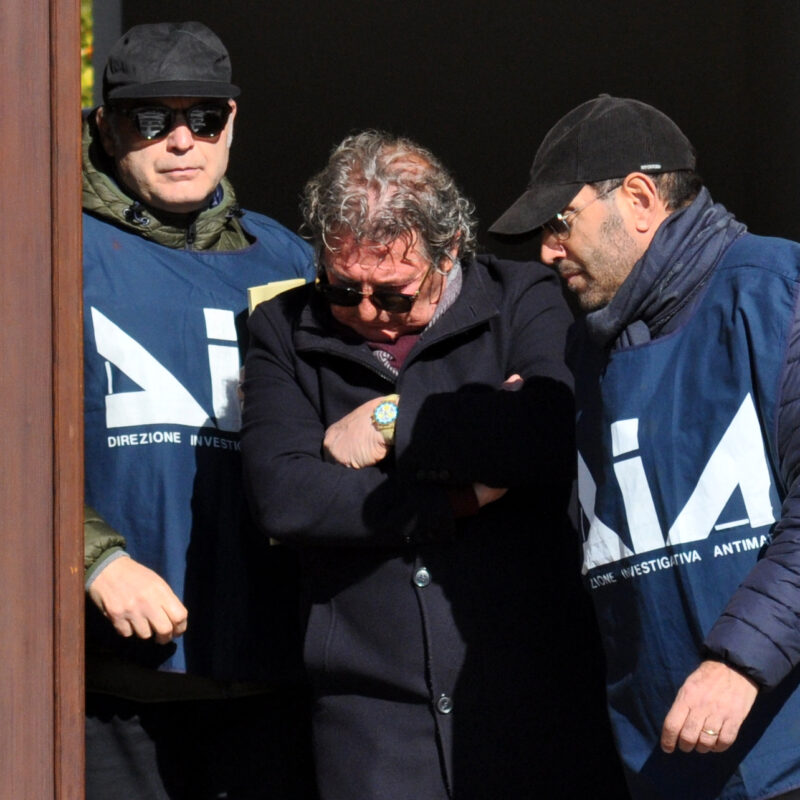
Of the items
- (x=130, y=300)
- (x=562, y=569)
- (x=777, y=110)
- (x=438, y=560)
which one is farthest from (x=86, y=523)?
(x=777, y=110)

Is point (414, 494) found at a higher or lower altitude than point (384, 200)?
lower

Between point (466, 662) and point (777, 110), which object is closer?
point (466, 662)

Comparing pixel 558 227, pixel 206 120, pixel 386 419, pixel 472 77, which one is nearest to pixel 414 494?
pixel 386 419

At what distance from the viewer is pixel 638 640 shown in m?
2.22

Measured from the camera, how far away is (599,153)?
232cm

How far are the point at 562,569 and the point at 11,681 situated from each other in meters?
0.92

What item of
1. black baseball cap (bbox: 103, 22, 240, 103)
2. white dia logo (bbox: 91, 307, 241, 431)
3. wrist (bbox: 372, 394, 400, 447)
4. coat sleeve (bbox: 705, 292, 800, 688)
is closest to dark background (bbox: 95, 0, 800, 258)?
black baseball cap (bbox: 103, 22, 240, 103)

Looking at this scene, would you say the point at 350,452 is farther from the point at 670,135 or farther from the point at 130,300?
the point at 670,135

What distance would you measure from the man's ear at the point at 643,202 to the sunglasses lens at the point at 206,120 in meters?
0.87

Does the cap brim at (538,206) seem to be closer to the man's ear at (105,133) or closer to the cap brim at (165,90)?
the cap brim at (165,90)

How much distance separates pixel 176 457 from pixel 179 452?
11 mm

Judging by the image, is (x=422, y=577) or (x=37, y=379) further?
(x=422, y=577)

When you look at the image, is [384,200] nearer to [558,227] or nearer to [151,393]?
[558,227]

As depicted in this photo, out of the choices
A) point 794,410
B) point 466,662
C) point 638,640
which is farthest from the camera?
point 466,662
